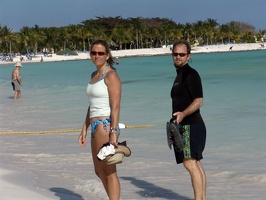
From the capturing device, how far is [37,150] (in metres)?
9.59

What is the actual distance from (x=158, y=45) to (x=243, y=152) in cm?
14311

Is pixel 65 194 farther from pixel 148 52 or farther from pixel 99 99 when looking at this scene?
pixel 148 52

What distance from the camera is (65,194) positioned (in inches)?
242

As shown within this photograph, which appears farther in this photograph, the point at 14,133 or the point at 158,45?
the point at 158,45

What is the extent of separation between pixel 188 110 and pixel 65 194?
179 cm

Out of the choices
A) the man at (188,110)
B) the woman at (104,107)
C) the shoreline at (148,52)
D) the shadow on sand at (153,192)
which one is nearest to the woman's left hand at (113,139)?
the woman at (104,107)

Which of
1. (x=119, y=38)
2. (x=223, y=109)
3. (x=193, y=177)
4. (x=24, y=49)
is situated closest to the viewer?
(x=193, y=177)

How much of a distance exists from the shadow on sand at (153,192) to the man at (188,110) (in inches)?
40.5

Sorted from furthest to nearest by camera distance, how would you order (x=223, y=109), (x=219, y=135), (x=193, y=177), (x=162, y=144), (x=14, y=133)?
(x=223, y=109)
(x=14, y=133)
(x=219, y=135)
(x=162, y=144)
(x=193, y=177)

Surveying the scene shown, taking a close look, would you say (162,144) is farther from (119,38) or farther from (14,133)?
(119,38)

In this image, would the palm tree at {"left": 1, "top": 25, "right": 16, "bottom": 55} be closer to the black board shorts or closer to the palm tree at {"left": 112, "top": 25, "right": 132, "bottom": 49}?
the palm tree at {"left": 112, "top": 25, "right": 132, "bottom": 49}

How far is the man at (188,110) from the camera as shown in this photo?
5.07 m

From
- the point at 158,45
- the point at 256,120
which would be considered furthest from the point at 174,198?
the point at 158,45

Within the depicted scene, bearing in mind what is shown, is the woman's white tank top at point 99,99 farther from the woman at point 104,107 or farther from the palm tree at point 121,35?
the palm tree at point 121,35
